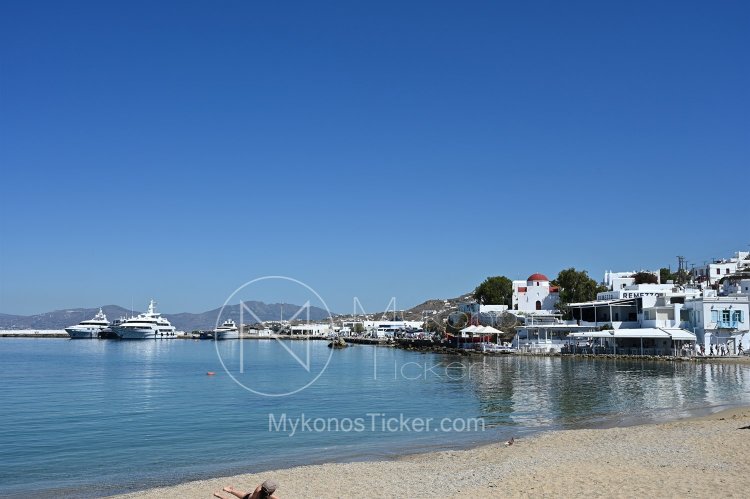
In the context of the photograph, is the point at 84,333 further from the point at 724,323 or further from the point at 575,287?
the point at 724,323

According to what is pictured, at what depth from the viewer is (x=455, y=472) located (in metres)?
15.8

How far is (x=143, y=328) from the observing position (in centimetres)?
14875

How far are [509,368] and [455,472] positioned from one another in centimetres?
3903

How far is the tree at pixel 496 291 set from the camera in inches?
4230

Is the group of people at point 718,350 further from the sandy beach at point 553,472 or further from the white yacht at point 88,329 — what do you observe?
the white yacht at point 88,329

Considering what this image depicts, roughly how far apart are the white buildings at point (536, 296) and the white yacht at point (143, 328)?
90.2m

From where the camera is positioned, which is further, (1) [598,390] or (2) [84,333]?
(2) [84,333]

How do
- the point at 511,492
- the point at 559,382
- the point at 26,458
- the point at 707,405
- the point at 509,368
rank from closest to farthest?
the point at 511,492
the point at 26,458
the point at 707,405
the point at 559,382
the point at 509,368

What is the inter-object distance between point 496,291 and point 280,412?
81702 millimetres

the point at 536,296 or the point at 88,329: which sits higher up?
the point at 536,296

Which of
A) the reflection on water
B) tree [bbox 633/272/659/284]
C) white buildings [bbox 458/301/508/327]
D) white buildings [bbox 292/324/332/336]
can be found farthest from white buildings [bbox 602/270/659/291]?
white buildings [bbox 292/324/332/336]

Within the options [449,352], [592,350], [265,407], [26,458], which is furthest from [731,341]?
[26,458]

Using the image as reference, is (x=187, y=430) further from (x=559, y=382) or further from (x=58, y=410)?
(x=559, y=382)

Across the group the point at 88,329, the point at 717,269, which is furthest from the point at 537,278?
the point at 88,329
